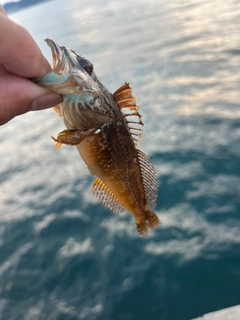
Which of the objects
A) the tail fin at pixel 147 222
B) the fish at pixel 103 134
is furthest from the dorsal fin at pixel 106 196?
the tail fin at pixel 147 222

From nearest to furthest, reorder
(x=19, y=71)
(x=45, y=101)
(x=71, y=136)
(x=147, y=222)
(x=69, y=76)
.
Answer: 1. (x=19, y=71)
2. (x=45, y=101)
3. (x=69, y=76)
4. (x=71, y=136)
5. (x=147, y=222)

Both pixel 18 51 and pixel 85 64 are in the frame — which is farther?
pixel 85 64

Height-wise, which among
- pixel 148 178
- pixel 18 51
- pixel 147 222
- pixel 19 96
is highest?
pixel 18 51

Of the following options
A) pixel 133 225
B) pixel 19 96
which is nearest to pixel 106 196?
pixel 19 96

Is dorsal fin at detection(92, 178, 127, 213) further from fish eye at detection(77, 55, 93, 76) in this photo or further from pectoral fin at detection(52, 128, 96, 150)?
fish eye at detection(77, 55, 93, 76)

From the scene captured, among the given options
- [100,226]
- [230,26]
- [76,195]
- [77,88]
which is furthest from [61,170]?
[230,26]

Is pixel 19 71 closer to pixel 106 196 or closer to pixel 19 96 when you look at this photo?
pixel 19 96

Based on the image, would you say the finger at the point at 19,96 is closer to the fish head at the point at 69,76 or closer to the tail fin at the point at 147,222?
the fish head at the point at 69,76
